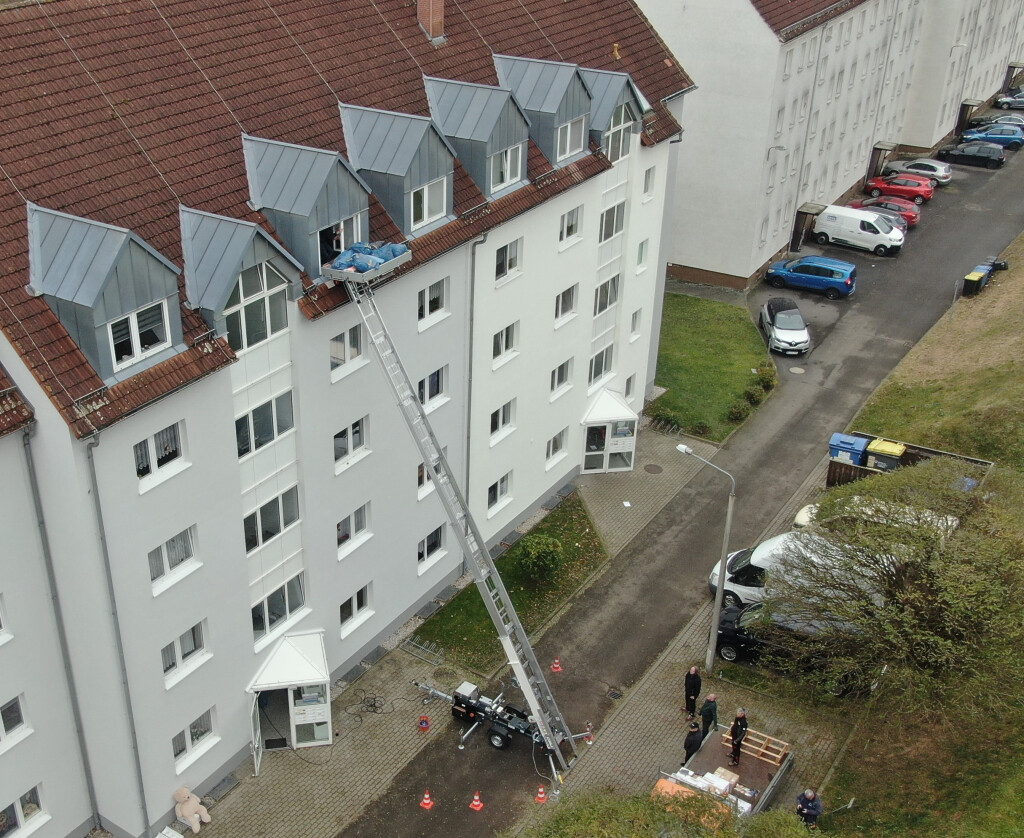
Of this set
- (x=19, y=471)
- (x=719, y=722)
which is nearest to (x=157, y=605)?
(x=19, y=471)

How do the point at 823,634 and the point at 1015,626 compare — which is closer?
the point at 1015,626

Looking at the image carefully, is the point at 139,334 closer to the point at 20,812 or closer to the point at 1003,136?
the point at 20,812

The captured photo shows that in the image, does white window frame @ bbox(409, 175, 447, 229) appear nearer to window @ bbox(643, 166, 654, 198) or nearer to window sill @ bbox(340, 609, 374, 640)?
window sill @ bbox(340, 609, 374, 640)

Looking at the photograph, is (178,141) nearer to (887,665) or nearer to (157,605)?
(157,605)

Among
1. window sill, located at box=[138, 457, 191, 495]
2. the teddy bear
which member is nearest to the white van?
window sill, located at box=[138, 457, 191, 495]

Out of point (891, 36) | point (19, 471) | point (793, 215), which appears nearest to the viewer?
point (19, 471)

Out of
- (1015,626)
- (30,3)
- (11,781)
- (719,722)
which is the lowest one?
(719,722)

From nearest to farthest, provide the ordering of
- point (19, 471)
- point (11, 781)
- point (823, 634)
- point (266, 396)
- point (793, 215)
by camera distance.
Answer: point (19, 471) → point (11, 781) → point (266, 396) → point (823, 634) → point (793, 215)
